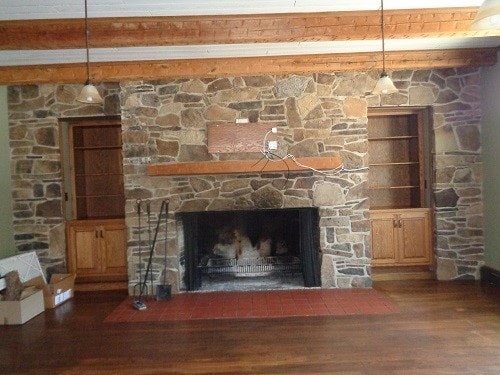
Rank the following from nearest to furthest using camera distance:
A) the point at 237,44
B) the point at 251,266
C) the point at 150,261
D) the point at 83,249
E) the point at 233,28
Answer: the point at 233,28 → the point at 237,44 → the point at 150,261 → the point at 83,249 → the point at 251,266

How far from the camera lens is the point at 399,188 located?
5906 millimetres

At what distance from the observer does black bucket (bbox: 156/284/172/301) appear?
505 centimetres

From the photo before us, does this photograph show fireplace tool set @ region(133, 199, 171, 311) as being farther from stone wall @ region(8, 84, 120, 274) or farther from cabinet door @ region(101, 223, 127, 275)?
stone wall @ region(8, 84, 120, 274)

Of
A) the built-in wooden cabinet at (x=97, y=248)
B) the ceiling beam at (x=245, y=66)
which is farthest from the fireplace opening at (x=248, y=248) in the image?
the ceiling beam at (x=245, y=66)

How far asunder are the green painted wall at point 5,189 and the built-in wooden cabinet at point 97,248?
0.68m

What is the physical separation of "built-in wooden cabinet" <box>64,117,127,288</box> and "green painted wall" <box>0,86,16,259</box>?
669mm

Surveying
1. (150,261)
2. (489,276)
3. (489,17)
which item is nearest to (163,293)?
(150,261)

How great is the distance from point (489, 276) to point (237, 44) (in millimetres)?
4025

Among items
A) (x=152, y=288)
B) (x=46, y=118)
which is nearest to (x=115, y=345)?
(x=152, y=288)

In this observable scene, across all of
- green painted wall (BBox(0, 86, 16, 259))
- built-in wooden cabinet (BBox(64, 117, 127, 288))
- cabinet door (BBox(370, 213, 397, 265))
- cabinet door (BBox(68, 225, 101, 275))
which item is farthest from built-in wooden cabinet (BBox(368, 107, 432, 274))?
green painted wall (BBox(0, 86, 16, 259))

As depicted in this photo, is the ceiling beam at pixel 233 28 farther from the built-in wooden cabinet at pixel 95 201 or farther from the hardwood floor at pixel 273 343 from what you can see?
the hardwood floor at pixel 273 343

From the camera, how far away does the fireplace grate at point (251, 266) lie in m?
5.70

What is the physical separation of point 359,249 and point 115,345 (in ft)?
9.79

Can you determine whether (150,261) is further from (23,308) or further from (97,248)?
(23,308)
